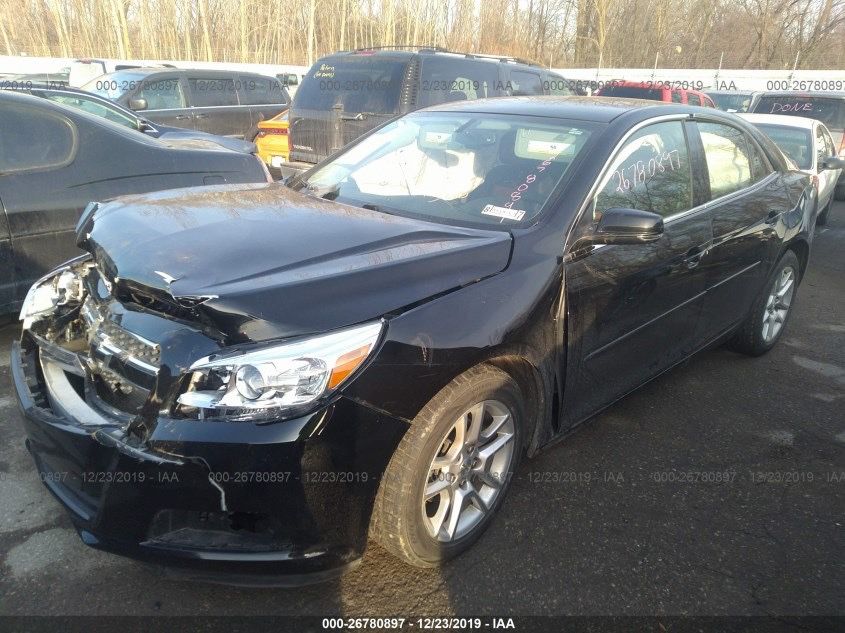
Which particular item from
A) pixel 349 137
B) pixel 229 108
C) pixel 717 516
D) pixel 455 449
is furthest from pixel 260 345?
pixel 229 108

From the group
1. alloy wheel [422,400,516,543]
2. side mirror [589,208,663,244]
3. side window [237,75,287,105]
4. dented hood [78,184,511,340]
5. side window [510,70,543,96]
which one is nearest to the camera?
dented hood [78,184,511,340]

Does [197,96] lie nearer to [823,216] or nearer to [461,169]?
[461,169]

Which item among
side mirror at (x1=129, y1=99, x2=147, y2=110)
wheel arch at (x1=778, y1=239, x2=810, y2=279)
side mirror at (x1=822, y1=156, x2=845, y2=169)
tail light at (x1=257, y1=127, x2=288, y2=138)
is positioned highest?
side mirror at (x1=822, y1=156, x2=845, y2=169)

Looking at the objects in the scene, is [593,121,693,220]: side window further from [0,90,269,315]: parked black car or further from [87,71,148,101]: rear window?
[87,71,148,101]: rear window

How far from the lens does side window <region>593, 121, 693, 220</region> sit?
2908 mm

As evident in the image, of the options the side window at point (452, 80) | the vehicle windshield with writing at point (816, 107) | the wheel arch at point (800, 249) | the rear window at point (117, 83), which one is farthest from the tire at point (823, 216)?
the rear window at point (117, 83)

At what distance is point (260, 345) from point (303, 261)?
0.42 m

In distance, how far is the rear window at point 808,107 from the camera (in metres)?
11.2

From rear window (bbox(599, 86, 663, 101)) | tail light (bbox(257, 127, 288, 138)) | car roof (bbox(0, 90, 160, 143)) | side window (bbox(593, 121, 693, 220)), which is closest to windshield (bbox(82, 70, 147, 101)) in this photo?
tail light (bbox(257, 127, 288, 138))

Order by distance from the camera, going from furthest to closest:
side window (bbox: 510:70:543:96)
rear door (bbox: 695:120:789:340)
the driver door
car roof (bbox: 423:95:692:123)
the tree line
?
the tree line → side window (bbox: 510:70:543:96) → rear door (bbox: 695:120:789:340) → car roof (bbox: 423:95:692:123) → the driver door

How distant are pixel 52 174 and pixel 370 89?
4.16 meters

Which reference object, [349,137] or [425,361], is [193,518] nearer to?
[425,361]

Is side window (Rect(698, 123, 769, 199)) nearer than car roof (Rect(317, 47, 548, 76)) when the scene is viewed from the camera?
Yes

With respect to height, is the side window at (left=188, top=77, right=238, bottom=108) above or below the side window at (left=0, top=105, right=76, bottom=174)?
below
